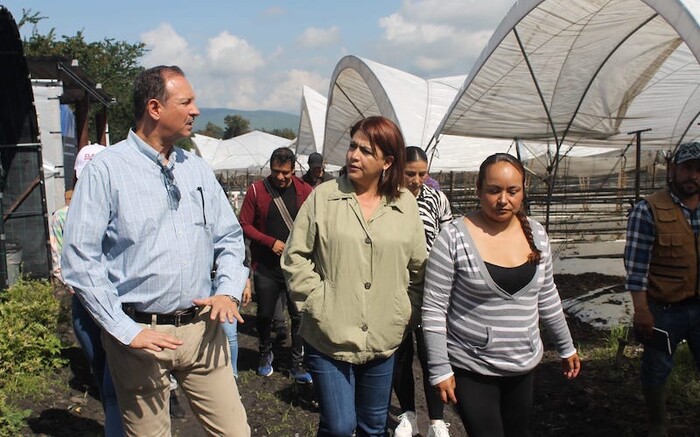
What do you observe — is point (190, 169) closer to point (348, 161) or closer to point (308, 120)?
point (348, 161)

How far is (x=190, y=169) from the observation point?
2871mm

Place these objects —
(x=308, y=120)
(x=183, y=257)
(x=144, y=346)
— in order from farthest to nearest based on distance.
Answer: (x=308, y=120) < (x=183, y=257) < (x=144, y=346)

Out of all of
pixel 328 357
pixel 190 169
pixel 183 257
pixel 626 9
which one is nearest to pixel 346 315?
pixel 328 357

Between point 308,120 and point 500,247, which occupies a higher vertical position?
point 308,120

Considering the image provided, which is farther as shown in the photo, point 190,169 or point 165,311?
point 190,169

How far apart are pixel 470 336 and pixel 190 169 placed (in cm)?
142

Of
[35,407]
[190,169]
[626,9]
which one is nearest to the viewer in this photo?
[190,169]

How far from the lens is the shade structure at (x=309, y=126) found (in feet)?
87.4

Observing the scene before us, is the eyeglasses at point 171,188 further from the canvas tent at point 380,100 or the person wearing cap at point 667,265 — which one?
the canvas tent at point 380,100

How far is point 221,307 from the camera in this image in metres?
2.71

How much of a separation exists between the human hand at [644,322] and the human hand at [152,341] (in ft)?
9.00

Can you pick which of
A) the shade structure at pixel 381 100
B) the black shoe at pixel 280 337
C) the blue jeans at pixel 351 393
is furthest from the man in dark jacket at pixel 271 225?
the shade structure at pixel 381 100

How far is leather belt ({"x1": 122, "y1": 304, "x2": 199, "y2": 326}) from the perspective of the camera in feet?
8.72

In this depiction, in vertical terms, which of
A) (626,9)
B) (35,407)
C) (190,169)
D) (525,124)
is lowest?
(35,407)
